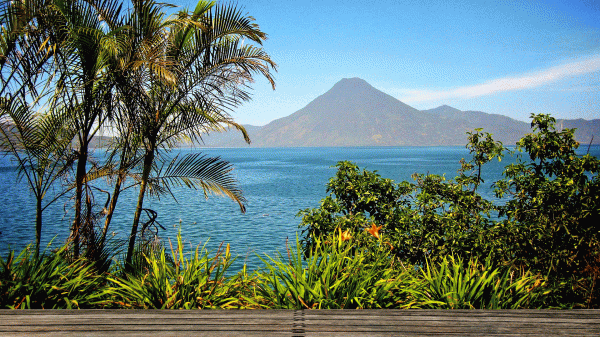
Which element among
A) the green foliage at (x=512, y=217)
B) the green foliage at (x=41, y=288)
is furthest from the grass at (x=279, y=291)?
the green foliage at (x=512, y=217)

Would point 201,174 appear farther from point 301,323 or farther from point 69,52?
point 301,323

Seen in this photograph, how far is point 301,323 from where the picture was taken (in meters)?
1.86

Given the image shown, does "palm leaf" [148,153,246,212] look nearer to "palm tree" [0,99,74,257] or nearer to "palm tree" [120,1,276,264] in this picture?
"palm tree" [120,1,276,264]

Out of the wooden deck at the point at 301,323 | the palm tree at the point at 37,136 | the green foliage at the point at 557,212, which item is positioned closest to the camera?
the wooden deck at the point at 301,323

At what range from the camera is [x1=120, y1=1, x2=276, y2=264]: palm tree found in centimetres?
550

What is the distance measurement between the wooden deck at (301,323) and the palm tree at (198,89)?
3.74 m

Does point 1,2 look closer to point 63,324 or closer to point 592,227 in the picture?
point 63,324

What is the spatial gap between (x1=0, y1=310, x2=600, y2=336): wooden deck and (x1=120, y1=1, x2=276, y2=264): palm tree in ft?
12.3

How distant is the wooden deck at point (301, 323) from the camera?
177 centimetres

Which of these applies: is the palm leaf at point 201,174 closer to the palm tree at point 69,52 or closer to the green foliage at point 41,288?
the palm tree at point 69,52

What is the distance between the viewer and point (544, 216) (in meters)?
4.89

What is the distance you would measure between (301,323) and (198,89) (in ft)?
14.8

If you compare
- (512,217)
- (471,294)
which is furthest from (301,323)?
(512,217)

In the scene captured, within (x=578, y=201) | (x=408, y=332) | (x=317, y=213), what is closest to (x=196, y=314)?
(x=408, y=332)
